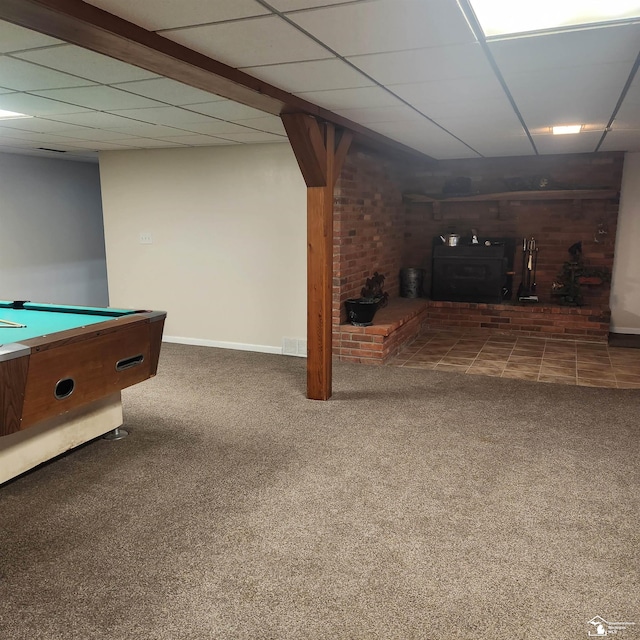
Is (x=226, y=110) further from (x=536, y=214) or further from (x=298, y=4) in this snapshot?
(x=536, y=214)

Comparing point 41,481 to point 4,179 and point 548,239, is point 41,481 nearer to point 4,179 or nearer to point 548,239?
point 4,179

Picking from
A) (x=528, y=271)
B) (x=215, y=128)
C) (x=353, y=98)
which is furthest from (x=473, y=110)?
(x=528, y=271)

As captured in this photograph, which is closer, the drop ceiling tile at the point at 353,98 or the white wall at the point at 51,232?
the drop ceiling tile at the point at 353,98

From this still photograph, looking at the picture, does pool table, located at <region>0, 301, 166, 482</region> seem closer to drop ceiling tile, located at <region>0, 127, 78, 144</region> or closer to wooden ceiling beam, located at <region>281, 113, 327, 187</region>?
wooden ceiling beam, located at <region>281, 113, 327, 187</region>

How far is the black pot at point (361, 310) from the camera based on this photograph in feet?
17.5

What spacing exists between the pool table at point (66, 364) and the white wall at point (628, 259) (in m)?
5.62

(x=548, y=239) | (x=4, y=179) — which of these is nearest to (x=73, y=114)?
(x=4, y=179)

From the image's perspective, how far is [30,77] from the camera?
291 centimetres

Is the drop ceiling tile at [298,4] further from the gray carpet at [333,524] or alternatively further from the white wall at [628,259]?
the white wall at [628,259]

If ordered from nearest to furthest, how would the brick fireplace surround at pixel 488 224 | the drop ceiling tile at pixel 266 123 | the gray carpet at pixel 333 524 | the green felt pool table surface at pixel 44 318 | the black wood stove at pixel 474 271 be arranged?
the gray carpet at pixel 333 524
the green felt pool table surface at pixel 44 318
the drop ceiling tile at pixel 266 123
the brick fireplace surround at pixel 488 224
the black wood stove at pixel 474 271

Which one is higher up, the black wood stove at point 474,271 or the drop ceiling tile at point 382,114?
the drop ceiling tile at point 382,114

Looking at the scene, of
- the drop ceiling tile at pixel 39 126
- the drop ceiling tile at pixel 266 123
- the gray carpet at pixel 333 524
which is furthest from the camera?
the drop ceiling tile at pixel 39 126

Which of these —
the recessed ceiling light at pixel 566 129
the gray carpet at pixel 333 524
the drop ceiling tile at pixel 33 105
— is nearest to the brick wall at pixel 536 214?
the recessed ceiling light at pixel 566 129

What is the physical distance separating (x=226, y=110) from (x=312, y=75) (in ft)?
3.66
